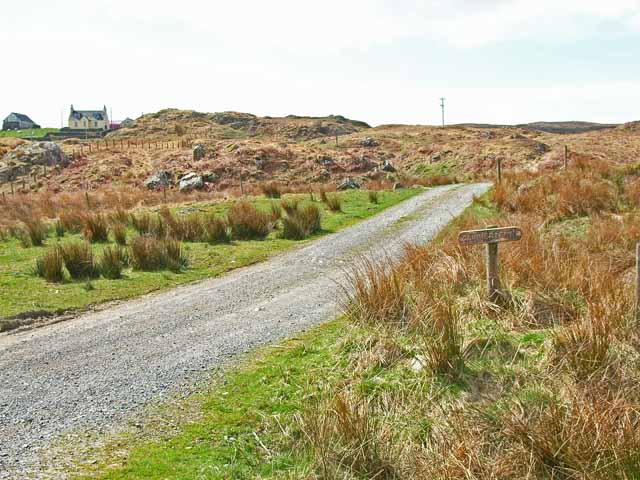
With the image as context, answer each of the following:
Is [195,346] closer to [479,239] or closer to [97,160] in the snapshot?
[479,239]

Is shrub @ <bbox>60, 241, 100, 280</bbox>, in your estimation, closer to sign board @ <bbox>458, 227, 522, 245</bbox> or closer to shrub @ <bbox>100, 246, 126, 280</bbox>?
shrub @ <bbox>100, 246, 126, 280</bbox>

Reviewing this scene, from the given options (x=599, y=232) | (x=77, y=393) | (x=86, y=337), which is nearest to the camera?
(x=77, y=393)

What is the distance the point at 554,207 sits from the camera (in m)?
13.9

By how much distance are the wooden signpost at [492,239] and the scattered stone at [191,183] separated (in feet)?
101

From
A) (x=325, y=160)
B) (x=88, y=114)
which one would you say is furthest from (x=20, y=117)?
(x=325, y=160)

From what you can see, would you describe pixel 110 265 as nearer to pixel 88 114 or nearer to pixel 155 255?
pixel 155 255

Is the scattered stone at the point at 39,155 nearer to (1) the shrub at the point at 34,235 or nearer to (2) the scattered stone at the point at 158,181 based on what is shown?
(2) the scattered stone at the point at 158,181

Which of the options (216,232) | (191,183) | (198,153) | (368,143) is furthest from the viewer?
(368,143)

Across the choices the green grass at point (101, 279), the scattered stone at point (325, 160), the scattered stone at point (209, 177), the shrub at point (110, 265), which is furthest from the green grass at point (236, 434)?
the scattered stone at point (325, 160)

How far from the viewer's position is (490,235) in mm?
6734

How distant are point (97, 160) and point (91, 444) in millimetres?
48950

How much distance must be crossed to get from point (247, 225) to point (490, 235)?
931 centimetres

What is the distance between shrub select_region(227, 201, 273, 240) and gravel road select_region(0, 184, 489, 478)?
130 inches

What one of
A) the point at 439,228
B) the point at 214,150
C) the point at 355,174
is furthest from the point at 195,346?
the point at 214,150
